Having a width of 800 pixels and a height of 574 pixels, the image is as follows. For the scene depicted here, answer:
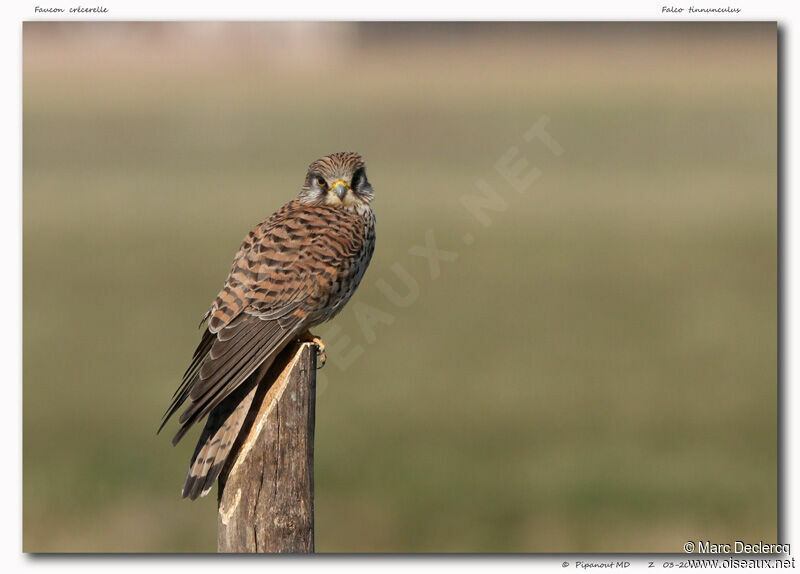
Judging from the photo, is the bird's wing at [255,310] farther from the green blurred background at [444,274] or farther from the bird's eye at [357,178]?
the green blurred background at [444,274]

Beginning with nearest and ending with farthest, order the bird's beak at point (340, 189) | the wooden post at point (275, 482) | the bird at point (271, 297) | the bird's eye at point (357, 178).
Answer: the wooden post at point (275, 482), the bird at point (271, 297), the bird's beak at point (340, 189), the bird's eye at point (357, 178)

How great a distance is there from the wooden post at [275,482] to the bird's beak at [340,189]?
1.34 meters

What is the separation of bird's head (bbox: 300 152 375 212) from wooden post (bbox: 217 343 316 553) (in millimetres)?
1371

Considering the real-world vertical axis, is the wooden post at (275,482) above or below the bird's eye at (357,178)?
below

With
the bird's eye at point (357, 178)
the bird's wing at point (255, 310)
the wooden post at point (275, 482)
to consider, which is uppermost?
the bird's eye at point (357, 178)

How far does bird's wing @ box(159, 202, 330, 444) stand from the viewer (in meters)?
3.67

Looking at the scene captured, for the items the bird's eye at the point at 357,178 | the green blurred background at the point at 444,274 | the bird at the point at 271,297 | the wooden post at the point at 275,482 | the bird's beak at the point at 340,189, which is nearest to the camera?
the wooden post at the point at 275,482

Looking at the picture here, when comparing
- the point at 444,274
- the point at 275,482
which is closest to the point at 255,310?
the point at 275,482

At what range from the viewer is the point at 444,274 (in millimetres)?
14680

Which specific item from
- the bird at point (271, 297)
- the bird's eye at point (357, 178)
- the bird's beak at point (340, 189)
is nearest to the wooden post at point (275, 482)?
the bird at point (271, 297)

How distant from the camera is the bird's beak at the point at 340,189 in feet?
15.4

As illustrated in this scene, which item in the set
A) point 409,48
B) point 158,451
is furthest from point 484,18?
point 158,451

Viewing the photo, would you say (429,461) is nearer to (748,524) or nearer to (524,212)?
(748,524)

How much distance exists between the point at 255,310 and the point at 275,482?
2.73 ft
